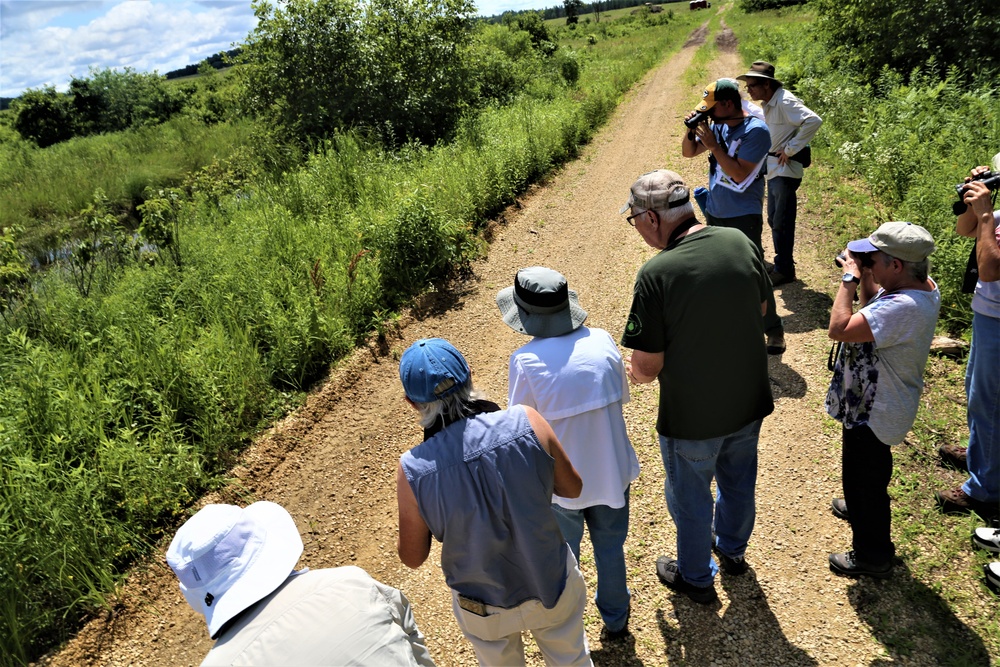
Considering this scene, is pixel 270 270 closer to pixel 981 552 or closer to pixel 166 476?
pixel 166 476

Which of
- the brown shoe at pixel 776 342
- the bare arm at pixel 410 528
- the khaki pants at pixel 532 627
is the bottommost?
the brown shoe at pixel 776 342

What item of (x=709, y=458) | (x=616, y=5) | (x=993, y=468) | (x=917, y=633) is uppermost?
(x=616, y=5)

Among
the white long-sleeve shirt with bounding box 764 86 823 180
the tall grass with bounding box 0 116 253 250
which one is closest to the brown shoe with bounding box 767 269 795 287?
the white long-sleeve shirt with bounding box 764 86 823 180

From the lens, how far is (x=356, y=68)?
36.0 feet

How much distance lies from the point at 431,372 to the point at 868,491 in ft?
7.25

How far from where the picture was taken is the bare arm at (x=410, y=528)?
6.08 feet

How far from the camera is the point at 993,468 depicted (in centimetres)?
301

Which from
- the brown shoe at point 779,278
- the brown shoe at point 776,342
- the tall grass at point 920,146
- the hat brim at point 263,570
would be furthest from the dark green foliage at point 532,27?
the hat brim at point 263,570

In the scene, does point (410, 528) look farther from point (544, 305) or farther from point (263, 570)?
point (544, 305)

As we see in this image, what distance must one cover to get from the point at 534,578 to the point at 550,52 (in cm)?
2227

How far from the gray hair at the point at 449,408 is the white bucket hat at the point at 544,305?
0.44 metres

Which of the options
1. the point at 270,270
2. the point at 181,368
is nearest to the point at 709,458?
the point at 181,368

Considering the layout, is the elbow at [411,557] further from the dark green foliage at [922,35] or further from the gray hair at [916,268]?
the dark green foliage at [922,35]

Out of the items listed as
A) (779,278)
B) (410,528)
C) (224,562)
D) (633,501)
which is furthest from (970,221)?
(224,562)
